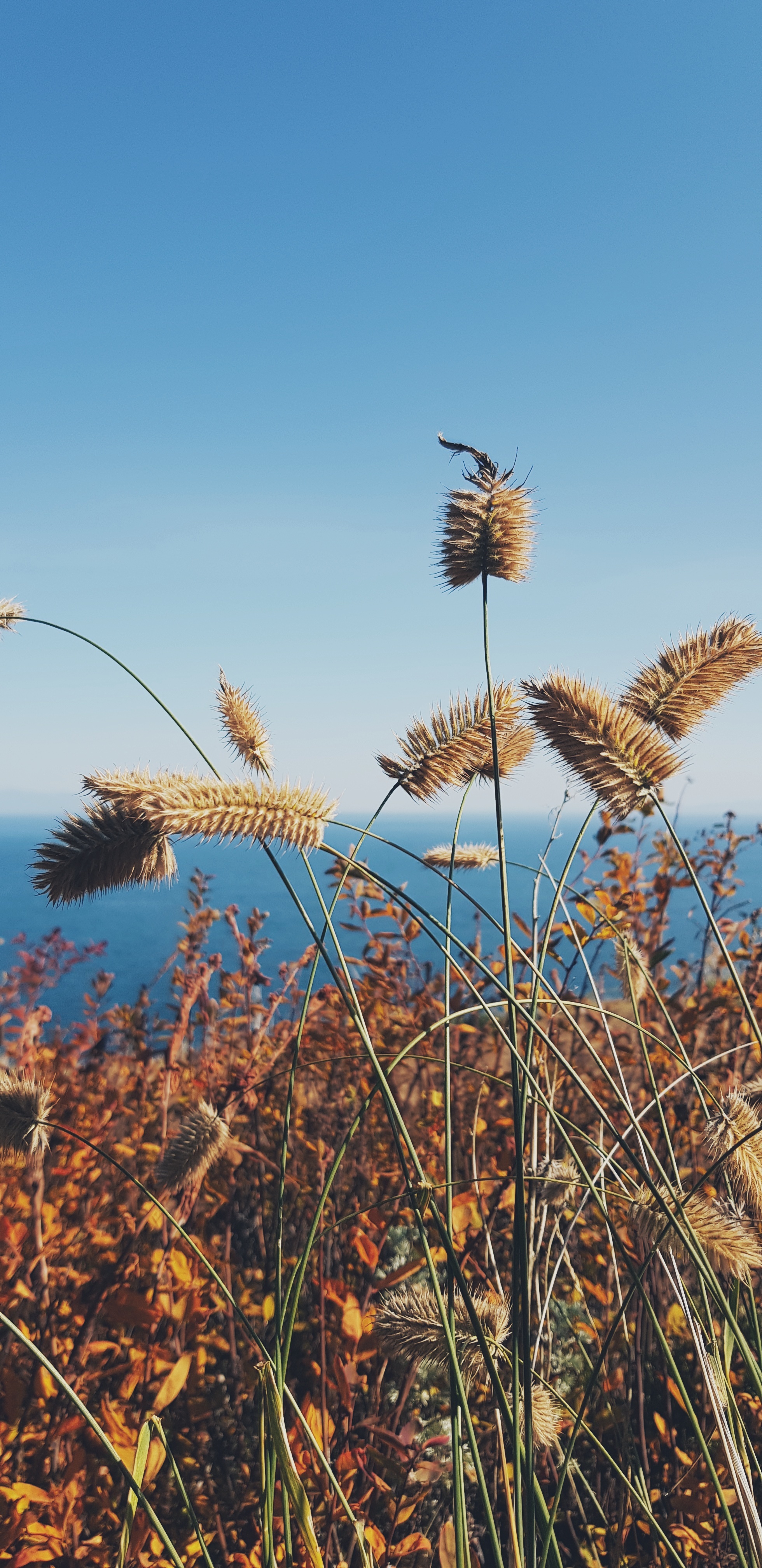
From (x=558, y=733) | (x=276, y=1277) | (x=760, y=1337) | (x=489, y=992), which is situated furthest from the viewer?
(x=489, y=992)

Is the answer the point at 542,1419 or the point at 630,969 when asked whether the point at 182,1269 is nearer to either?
the point at 542,1419

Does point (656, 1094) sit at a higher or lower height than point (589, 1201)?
higher

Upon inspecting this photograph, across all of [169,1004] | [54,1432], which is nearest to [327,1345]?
[54,1432]

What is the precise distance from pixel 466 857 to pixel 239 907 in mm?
5658

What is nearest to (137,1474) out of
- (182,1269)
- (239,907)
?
(182,1269)

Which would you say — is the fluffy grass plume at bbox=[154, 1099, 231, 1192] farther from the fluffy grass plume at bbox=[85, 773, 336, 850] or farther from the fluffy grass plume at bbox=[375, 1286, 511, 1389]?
the fluffy grass plume at bbox=[85, 773, 336, 850]

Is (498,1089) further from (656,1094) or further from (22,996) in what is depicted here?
(22,996)

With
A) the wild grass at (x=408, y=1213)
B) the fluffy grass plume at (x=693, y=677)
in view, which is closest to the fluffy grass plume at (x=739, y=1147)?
the wild grass at (x=408, y=1213)

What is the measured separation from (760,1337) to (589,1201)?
1870mm

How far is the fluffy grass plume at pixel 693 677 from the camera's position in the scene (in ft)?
6.69

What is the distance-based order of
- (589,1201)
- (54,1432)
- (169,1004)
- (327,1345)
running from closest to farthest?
(54,1432)
(327,1345)
(589,1201)
(169,1004)

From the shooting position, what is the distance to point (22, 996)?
19.8ft

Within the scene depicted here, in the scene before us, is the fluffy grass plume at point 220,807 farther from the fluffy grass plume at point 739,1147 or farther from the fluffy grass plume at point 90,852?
the fluffy grass plume at point 739,1147

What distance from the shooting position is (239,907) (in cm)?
805
